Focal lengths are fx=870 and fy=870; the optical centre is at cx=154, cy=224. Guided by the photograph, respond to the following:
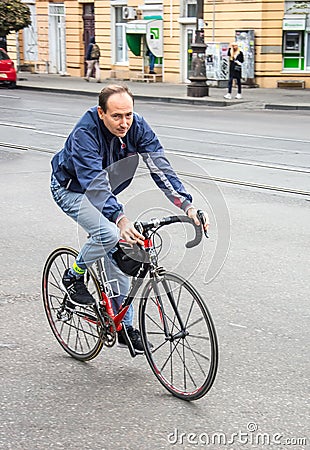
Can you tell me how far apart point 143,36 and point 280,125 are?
630 inches

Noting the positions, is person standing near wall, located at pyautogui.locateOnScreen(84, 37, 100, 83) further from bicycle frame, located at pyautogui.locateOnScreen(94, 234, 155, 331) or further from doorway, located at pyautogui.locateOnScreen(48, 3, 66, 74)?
bicycle frame, located at pyautogui.locateOnScreen(94, 234, 155, 331)

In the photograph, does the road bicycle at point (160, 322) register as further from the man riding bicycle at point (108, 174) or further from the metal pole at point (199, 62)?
the metal pole at point (199, 62)

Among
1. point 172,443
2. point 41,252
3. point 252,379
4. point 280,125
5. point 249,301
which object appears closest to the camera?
point 172,443

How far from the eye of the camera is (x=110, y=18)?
36094 mm

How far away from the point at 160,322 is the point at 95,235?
1.86ft

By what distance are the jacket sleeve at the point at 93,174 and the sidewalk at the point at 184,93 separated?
19.7 m

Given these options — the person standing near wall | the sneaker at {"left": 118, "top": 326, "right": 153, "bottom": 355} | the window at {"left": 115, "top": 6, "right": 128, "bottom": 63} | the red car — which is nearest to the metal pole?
the red car

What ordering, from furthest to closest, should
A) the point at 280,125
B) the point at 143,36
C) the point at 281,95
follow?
the point at 143,36 < the point at 281,95 < the point at 280,125

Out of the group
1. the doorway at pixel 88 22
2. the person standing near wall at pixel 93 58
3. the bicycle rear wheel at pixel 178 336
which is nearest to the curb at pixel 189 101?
the person standing near wall at pixel 93 58

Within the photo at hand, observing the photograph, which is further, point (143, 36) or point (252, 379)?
point (143, 36)

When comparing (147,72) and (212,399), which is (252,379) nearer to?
(212,399)

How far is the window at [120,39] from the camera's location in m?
35.9

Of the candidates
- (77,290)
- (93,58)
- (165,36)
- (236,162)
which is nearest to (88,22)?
(93,58)

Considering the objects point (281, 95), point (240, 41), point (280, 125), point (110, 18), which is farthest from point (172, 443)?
point (110, 18)
